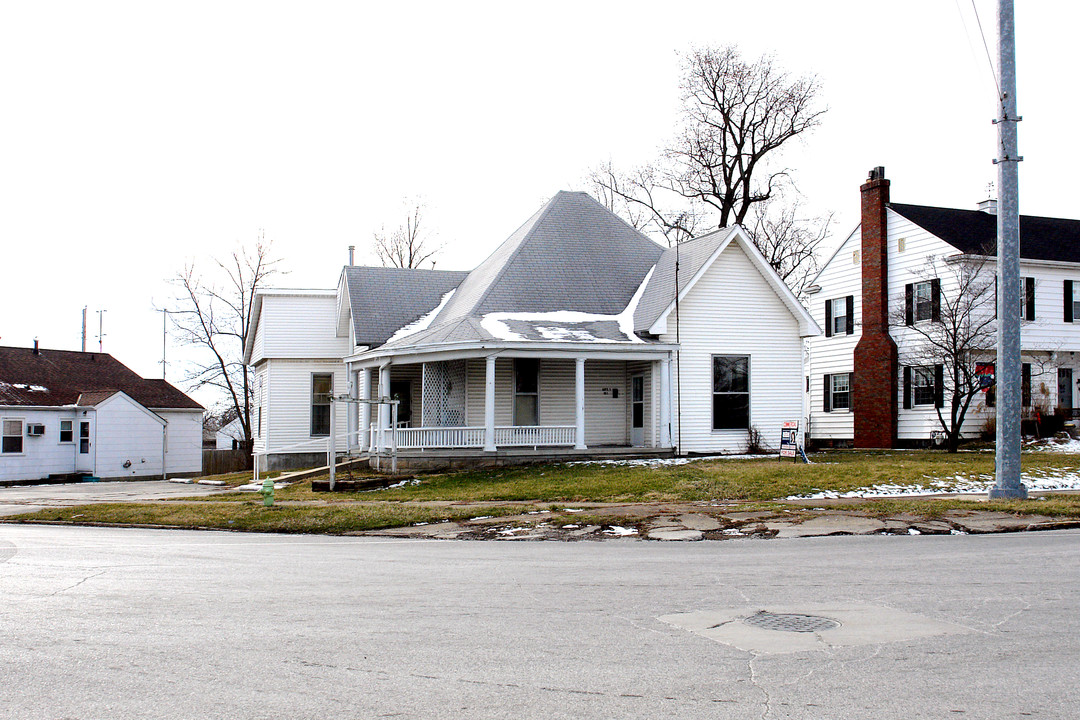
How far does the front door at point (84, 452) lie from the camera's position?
36719 millimetres

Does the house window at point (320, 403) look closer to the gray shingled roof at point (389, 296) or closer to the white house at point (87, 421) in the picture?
the gray shingled roof at point (389, 296)

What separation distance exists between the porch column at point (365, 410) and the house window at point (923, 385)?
56.3 feet

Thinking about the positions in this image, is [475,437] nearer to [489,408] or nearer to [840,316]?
[489,408]

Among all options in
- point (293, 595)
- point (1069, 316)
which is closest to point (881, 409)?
point (1069, 316)

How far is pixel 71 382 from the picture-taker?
3912 cm

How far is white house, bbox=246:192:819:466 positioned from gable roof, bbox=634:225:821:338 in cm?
5

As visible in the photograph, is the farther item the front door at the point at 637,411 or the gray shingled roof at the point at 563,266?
the gray shingled roof at the point at 563,266

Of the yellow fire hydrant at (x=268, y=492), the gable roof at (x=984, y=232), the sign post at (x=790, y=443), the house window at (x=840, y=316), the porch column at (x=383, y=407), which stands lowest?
the yellow fire hydrant at (x=268, y=492)

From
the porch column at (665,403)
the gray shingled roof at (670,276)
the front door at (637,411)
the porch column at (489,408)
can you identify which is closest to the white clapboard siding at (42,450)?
the porch column at (489,408)

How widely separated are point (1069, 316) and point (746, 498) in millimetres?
20862

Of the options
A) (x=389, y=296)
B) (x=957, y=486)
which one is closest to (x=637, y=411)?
(x=389, y=296)

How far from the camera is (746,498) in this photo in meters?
16.7

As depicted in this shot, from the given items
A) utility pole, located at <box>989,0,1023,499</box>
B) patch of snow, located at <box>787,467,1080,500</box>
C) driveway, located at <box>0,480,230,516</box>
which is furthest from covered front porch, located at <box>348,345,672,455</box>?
utility pole, located at <box>989,0,1023,499</box>

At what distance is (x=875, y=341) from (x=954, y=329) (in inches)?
241
